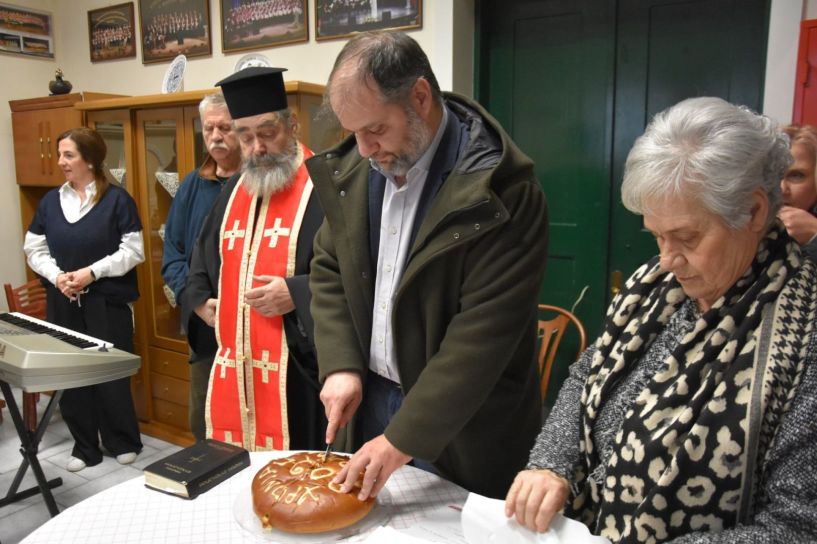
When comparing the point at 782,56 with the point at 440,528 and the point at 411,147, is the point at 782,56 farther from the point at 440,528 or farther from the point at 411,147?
the point at 440,528

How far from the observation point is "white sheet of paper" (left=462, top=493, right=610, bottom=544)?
1003 millimetres

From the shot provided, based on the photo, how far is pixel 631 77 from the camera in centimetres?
286

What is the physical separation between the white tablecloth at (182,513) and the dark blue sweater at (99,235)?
219cm

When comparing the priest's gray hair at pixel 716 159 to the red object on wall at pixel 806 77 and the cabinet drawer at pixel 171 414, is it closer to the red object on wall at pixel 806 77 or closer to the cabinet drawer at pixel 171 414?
the red object on wall at pixel 806 77

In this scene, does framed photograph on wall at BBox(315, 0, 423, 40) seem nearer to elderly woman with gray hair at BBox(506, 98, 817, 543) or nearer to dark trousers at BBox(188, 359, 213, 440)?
dark trousers at BBox(188, 359, 213, 440)

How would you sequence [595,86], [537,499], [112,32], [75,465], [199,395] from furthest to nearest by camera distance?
[112,32] → [75,465] → [595,86] → [199,395] → [537,499]

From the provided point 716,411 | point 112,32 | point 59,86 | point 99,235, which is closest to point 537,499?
point 716,411

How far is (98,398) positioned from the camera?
3393 millimetres

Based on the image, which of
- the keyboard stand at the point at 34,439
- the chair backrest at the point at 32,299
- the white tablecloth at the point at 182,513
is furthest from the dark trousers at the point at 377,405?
the chair backrest at the point at 32,299

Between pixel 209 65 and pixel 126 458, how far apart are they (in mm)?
2216

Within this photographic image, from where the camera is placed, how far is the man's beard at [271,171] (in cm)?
213

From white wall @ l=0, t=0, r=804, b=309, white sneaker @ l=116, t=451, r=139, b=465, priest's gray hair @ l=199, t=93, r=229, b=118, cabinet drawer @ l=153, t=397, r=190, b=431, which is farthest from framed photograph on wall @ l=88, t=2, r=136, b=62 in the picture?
white sneaker @ l=116, t=451, r=139, b=465

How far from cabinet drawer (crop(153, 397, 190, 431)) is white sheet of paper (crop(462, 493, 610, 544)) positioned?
286cm

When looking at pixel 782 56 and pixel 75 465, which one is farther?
pixel 75 465
